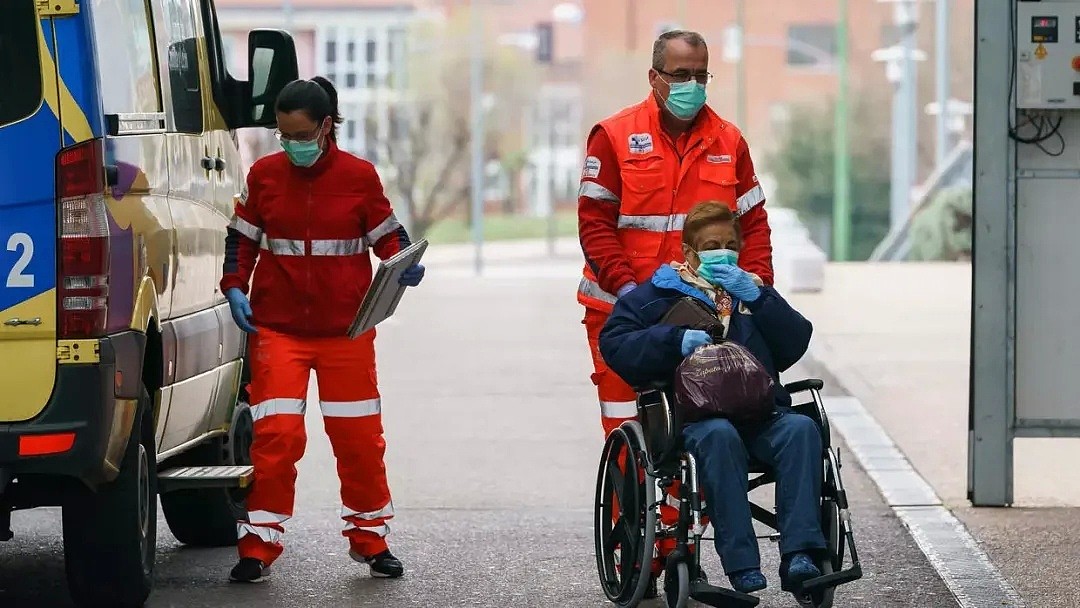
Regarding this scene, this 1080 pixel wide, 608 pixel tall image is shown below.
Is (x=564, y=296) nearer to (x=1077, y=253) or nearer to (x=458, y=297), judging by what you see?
(x=458, y=297)

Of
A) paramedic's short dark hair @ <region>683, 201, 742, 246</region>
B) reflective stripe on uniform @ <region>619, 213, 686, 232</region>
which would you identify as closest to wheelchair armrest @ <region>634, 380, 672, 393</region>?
paramedic's short dark hair @ <region>683, 201, 742, 246</region>

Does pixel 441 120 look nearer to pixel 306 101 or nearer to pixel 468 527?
pixel 468 527

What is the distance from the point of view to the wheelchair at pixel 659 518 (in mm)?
6160

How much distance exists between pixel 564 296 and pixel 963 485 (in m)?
19.9

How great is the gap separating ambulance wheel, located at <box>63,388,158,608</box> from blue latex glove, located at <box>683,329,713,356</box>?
5.34ft

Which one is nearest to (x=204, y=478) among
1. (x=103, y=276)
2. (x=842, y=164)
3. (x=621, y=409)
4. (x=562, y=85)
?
(x=103, y=276)

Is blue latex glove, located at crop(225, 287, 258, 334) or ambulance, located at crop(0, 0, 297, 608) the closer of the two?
ambulance, located at crop(0, 0, 297, 608)

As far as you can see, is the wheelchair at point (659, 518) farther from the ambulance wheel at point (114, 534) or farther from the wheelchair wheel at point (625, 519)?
the ambulance wheel at point (114, 534)

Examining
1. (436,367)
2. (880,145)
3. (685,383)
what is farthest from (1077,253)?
(880,145)

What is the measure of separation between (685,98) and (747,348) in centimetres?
98

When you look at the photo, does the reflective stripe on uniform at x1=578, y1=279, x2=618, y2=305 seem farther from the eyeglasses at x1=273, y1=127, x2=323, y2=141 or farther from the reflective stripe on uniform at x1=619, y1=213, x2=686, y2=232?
the eyeglasses at x1=273, y1=127, x2=323, y2=141

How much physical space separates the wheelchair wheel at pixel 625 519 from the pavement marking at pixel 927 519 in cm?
112

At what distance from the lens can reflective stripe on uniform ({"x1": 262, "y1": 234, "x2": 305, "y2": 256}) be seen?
742cm

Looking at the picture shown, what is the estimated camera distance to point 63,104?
6023 mm
